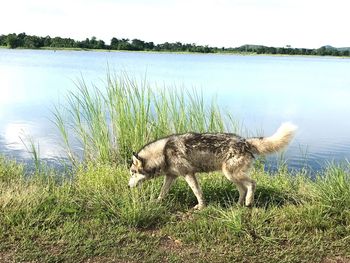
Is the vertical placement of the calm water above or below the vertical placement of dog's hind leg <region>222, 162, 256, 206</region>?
below

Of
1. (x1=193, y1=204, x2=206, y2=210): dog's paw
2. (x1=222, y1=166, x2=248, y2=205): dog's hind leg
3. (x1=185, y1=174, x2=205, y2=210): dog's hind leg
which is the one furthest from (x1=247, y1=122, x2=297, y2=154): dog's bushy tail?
(x1=193, y1=204, x2=206, y2=210): dog's paw

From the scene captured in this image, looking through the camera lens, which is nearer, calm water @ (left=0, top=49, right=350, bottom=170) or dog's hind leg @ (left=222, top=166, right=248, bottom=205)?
dog's hind leg @ (left=222, top=166, right=248, bottom=205)

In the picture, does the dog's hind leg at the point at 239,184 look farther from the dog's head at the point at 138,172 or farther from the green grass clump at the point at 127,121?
the green grass clump at the point at 127,121

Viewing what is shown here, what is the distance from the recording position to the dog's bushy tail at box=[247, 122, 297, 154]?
6.37 metres

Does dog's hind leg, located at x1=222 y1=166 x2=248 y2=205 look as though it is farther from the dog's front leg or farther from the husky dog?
the dog's front leg

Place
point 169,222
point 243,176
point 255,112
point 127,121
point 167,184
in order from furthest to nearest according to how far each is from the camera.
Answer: point 255,112 < point 127,121 < point 167,184 < point 243,176 < point 169,222

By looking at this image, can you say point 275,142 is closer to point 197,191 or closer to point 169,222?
point 197,191

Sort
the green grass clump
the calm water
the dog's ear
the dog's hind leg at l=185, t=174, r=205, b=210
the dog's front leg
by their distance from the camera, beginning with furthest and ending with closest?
the calm water
the green grass clump
the dog's ear
the dog's front leg
the dog's hind leg at l=185, t=174, r=205, b=210

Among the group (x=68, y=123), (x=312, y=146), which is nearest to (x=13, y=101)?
(x=68, y=123)

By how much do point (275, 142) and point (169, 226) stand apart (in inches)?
75.4

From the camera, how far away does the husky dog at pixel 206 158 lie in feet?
20.5

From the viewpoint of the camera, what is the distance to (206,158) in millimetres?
6418

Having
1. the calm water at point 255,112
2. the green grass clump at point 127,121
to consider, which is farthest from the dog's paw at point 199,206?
the calm water at point 255,112

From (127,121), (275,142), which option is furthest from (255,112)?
(275,142)
